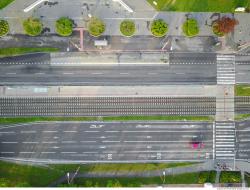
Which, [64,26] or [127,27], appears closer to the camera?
[64,26]

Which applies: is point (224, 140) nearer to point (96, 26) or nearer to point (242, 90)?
point (242, 90)

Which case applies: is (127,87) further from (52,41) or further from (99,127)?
(52,41)

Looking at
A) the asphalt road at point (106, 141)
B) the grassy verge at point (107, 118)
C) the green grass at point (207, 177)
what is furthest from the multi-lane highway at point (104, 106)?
the green grass at point (207, 177)

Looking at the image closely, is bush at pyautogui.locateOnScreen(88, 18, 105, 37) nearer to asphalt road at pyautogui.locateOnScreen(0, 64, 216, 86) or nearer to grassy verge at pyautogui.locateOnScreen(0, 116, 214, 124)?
asphalt road at pyautogui.locateOnScreen(0, 64, 216, 86)

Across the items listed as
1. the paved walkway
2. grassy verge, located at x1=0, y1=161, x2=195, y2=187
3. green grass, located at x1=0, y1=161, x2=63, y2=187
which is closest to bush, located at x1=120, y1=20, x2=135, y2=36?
grassy verge, located at x1=0, y1=161, x2=195, y2=187

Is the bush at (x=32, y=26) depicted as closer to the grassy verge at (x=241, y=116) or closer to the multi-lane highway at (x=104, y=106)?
the multi-lane highway at (x=104, y=106)

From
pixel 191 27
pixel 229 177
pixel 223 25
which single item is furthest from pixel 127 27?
pixel 229 177
